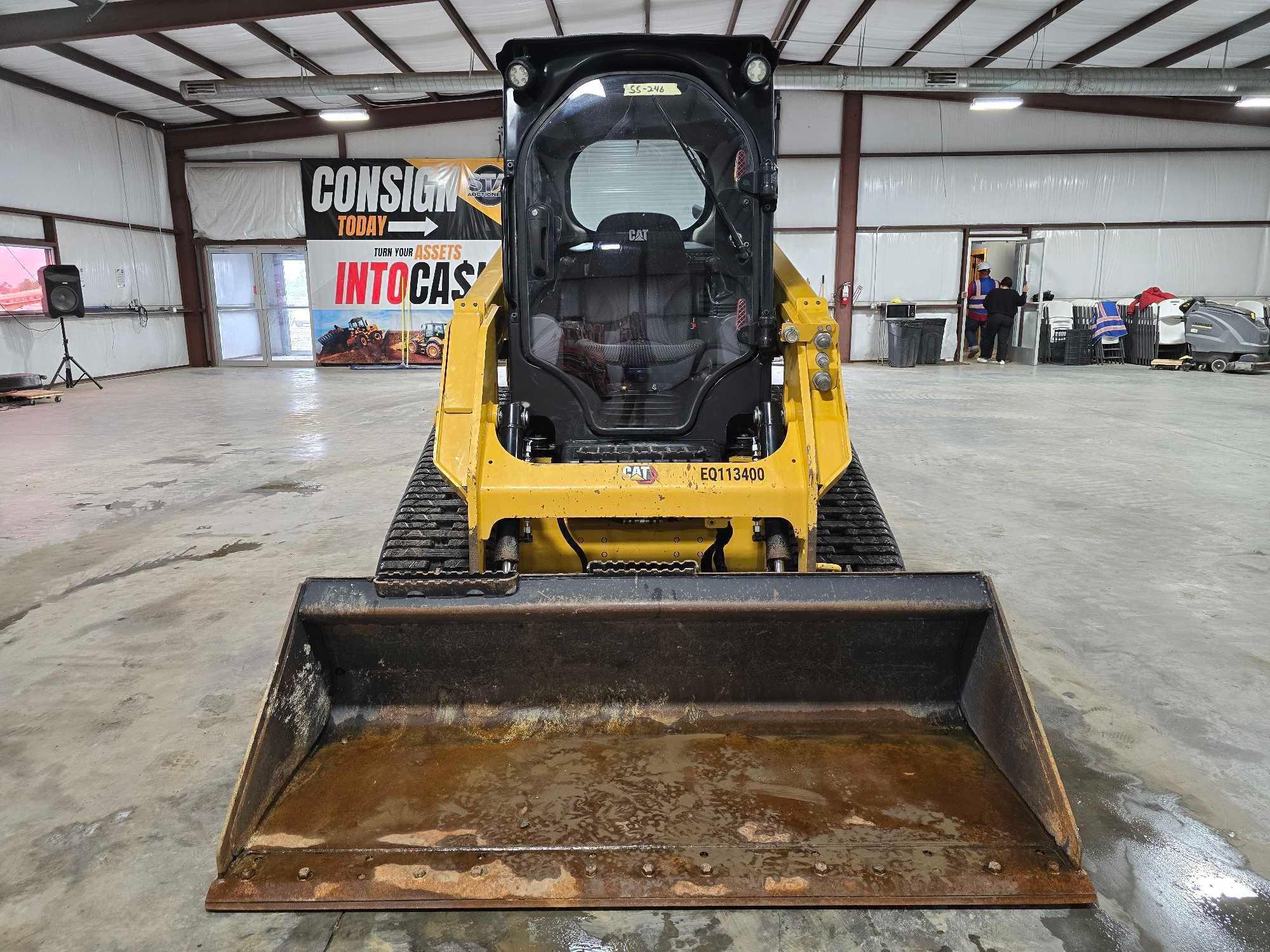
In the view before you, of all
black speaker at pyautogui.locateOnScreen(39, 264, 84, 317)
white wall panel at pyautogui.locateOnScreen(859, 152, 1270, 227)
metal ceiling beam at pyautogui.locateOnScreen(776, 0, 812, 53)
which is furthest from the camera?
white wall panel at pyautogui.locateOnScreen(859, 152, 1270, 227)

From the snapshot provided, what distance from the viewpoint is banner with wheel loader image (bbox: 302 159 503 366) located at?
16281mm

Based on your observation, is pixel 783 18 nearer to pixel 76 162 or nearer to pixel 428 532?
pixel 76 162

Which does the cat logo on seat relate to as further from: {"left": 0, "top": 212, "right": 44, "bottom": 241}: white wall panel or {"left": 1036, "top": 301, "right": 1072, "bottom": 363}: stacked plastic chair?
{"left": 1036, "top": 301, "right": 1072, "bottom": 363}: stacked plastic chair

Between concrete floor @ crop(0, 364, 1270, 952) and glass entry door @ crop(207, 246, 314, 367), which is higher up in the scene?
glass entry door @ crop(207, 246, 314, 367)

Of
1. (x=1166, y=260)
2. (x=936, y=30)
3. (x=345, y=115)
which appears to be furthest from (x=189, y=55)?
(x=1166, y=260)

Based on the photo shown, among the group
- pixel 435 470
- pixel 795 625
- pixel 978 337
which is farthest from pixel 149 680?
pixel 978 337

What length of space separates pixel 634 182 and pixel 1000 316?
15.2m

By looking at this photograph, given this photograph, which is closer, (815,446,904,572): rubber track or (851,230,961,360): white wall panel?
(815,446,904,572): rubber track

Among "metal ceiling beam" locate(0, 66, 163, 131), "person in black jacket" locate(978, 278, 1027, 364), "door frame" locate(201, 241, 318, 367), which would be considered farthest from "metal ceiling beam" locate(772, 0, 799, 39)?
"metal ceiling beam" locate(0, 66, 163, 131)

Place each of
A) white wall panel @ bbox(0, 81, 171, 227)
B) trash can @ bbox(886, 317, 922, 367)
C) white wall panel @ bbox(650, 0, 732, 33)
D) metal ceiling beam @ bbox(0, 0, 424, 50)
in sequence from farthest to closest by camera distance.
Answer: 1. trash can @ bbox(886, 317, 922, 367)
2. white wall panel @ bbox(0, 81, 171, 227)
3. white wall panel @ bbox(650, 0, 732, 33)
4. metal ceiling beam @ bbox(0, 0, 424, 50)

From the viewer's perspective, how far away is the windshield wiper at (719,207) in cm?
320

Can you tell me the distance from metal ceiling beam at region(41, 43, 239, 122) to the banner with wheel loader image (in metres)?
1.83

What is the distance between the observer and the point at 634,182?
3.25 meters

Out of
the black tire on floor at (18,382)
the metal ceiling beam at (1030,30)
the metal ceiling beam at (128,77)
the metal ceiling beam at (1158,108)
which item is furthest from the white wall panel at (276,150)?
the metal ceiling beam at (1030,30)
